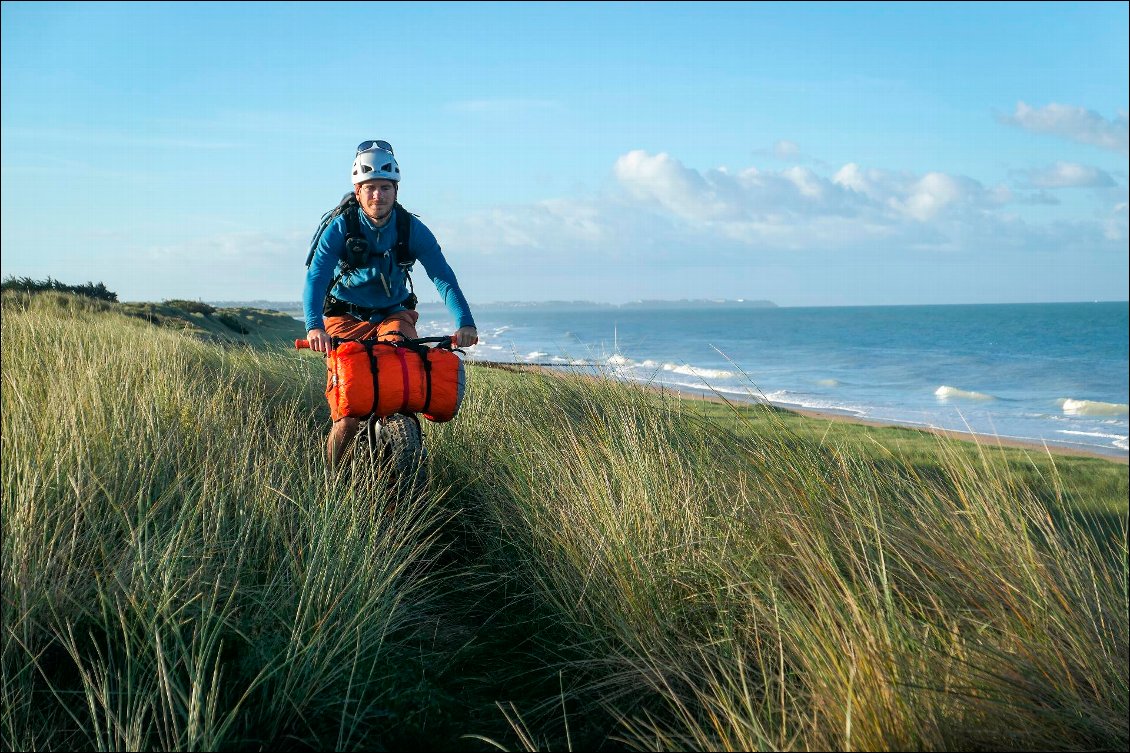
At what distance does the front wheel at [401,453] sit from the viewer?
5371mm

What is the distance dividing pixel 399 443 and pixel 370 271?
1.08m

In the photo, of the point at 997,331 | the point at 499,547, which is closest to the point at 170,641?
the point at 499,547

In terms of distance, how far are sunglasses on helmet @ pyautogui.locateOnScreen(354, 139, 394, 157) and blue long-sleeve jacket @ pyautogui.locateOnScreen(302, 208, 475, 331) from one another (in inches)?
14.3

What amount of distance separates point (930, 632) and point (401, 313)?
381 cm

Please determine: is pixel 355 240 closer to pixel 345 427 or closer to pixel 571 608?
pixel 345 427

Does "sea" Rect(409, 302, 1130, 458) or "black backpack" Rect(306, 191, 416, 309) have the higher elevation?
"black backpack" Rect(306, 191, 416, 309)

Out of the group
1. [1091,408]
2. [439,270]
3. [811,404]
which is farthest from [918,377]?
[439,270]

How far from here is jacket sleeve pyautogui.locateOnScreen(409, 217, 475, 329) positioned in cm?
571

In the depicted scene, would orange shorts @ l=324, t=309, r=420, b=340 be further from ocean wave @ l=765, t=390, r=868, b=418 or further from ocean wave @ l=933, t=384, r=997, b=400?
ocean wave @ l=933, t=384, r=997, b=400

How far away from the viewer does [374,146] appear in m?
5.38

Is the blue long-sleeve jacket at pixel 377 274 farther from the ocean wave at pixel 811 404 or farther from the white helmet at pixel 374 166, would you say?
the ocean wave at pixel 811 404

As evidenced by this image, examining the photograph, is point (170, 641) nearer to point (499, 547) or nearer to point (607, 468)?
point (499, 547)

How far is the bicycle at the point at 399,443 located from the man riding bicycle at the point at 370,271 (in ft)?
0.46

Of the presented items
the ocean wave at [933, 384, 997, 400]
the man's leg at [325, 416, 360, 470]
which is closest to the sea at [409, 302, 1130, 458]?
the ocean wave at [933, 384, 997, 400]
